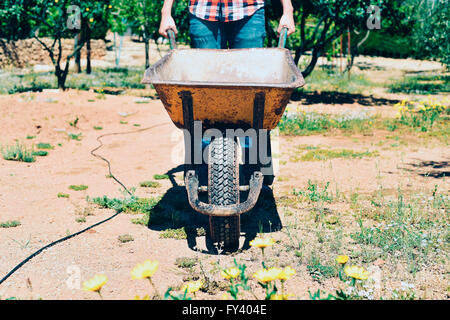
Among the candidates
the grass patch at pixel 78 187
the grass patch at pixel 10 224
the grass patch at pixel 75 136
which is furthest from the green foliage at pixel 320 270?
the grass patch at pixel 75 136

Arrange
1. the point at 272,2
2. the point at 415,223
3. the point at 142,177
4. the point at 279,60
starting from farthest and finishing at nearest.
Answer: the point at 272,2 < the point at 142,177 < the point at 279,60 < the point at 415,223

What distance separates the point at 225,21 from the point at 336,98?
23.5ft

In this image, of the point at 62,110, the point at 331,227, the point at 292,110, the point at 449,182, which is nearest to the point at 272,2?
the point at 292,110

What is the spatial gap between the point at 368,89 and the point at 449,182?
810cm

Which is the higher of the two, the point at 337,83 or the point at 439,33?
the point at 439,33

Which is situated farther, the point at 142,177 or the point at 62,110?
the point at 62,110

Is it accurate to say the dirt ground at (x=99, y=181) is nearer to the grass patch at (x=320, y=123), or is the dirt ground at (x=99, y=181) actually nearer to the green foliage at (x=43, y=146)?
the green foliage at (x=43, y=146)

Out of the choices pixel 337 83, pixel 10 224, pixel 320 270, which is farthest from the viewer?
pixel 337 83

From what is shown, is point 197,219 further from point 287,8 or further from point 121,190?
point 287,8

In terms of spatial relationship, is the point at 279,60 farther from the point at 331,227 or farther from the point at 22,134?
the point at 22,134

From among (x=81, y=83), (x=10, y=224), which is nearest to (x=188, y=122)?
(x=10, y=224)

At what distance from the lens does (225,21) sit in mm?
3654

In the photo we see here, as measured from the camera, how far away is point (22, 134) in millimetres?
6180

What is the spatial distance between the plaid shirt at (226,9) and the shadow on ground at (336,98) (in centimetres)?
606
